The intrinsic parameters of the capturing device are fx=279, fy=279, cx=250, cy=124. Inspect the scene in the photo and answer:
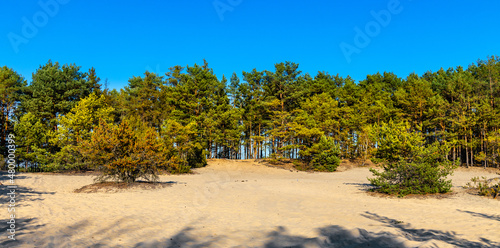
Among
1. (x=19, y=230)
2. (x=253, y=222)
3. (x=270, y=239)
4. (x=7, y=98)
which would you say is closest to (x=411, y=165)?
(x=253, y=222)

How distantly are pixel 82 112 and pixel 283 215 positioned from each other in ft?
85.4

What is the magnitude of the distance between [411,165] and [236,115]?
97.1 ft

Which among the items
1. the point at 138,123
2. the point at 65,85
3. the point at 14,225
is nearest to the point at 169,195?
the point at 14,225

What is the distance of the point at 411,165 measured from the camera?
13969 mm

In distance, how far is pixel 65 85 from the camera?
3309cm

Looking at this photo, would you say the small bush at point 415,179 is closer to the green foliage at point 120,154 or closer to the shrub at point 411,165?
the shrub at point 411,165

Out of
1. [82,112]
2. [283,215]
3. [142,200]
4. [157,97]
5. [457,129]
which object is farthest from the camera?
[157,97]

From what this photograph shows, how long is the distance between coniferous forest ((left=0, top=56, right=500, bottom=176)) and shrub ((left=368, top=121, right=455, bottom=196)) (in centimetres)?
157

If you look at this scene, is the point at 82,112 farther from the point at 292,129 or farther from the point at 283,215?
the point at 283,215

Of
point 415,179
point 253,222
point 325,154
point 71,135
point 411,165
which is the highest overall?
point 71,135

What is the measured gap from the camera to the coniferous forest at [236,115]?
28062mm

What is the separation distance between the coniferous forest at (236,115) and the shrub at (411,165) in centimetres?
157

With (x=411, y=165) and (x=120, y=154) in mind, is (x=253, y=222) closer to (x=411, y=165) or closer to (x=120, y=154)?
(x=411, y=165)

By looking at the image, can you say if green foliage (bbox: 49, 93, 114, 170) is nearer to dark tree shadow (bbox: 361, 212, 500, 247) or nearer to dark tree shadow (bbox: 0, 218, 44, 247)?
dark tree shadow (bbox: 0, 218, 44, 247)
